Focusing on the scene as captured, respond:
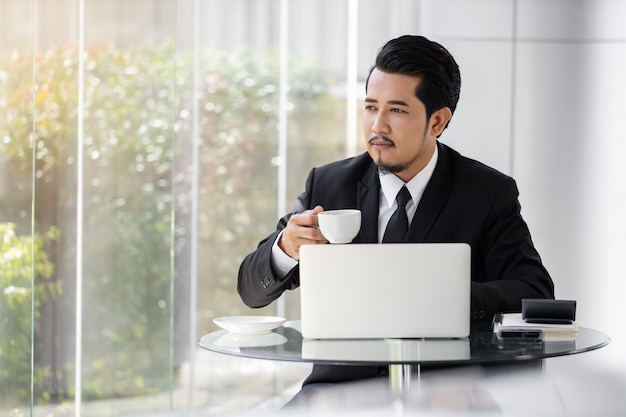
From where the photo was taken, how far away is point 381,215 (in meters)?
2.47

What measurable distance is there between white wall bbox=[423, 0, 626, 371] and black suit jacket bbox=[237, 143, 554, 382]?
2.27 meters

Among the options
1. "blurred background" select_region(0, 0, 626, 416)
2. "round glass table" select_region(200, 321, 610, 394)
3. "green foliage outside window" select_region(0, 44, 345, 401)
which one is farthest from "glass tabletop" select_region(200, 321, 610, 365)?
"blurred background" select_region(0, 0, 626, 416)

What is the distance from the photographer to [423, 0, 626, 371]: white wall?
187 inches

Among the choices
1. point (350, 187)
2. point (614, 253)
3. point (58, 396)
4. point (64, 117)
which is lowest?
point (58, 396)

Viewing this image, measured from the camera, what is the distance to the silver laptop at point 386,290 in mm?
1807

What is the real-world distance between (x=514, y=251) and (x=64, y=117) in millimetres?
2133

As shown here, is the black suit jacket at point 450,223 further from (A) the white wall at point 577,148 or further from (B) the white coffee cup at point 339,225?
(A) the white wall at point 577,148

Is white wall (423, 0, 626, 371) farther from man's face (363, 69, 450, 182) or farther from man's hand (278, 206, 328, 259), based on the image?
man's hand (278, 206, 328, 259)

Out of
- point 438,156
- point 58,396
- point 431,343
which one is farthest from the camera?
point 58,396

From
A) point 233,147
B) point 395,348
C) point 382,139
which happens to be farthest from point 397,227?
point 233,147

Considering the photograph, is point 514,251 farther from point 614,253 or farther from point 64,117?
point 614,253

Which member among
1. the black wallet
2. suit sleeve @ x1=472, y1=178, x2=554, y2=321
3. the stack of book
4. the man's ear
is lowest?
the stack of book

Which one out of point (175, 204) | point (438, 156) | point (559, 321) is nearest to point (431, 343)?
point (559, 321)

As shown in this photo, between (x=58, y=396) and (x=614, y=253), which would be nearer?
(x=58, y=396)
